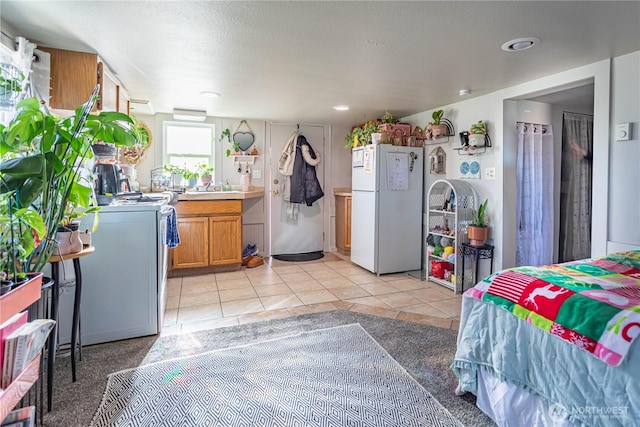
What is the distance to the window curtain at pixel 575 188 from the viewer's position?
3.71 meters

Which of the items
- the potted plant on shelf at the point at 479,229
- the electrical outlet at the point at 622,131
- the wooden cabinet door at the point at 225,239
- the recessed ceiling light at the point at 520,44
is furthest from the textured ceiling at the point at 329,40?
the wooden cabinet door at the point at 225,239

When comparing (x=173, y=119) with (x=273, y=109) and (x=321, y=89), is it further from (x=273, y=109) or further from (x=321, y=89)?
(x=321, y=89)

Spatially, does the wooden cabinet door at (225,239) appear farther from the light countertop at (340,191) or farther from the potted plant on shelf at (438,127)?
the potted plant on shelf at (438,127)

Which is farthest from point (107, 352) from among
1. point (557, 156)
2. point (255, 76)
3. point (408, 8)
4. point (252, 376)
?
point (557, 156)

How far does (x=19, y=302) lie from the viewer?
3.66ft

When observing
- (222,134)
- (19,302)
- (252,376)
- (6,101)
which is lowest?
(252,376)

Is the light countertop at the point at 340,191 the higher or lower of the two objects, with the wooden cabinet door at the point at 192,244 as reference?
higher

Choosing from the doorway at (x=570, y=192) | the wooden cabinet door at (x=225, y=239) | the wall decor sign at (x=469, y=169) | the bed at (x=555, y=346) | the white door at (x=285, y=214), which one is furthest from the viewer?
the white door at (x=285, y=214)

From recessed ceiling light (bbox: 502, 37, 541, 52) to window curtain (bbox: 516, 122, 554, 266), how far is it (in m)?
1.29

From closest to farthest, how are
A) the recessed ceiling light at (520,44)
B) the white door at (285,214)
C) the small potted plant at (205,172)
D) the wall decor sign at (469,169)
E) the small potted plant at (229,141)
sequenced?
the recessed ceiling light at (520,44)
the wall decor sign at (469,169)
the small potted plant at (205,172)
the small potted plant at (229,141)
the white door at (285,214)

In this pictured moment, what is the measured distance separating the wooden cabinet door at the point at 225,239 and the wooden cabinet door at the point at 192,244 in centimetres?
7

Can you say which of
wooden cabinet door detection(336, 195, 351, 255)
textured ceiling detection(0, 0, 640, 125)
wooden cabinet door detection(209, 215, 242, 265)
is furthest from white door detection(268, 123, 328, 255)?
textured ceiling detection(0, 0, 640, 125)

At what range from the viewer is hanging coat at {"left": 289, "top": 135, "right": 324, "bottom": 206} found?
5.11 m

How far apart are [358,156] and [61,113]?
295cm
